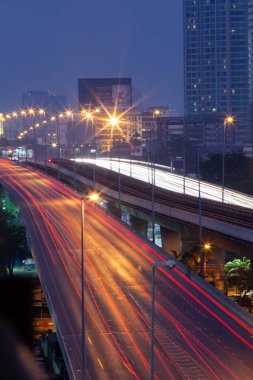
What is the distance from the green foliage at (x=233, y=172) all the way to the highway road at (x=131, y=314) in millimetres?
54036

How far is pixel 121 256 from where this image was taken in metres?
47.8

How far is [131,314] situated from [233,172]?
269 ft

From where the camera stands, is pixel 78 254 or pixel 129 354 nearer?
pixel 129 354

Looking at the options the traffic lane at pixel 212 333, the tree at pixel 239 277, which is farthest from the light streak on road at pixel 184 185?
the traffic lane at pixel 212 333

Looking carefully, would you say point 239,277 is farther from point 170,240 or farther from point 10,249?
point 10,249

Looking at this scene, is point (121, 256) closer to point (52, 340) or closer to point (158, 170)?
point (52, 340)

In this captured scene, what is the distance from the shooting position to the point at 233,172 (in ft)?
378

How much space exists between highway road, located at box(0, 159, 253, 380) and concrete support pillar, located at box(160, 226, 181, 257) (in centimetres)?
421

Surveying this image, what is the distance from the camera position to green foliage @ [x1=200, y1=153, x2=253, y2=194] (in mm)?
109694

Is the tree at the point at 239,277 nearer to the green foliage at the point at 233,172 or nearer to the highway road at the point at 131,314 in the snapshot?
the highway road at the point at 131,314

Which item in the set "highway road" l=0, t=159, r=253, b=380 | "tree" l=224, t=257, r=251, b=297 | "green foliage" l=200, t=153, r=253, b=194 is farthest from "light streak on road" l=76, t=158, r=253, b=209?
"highway road" l=0, t=159, r=253, b=380

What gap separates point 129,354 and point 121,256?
19.1 meters

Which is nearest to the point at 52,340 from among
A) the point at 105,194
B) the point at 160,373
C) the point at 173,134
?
the point at 160,373

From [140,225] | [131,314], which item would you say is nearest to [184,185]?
[140,225]
